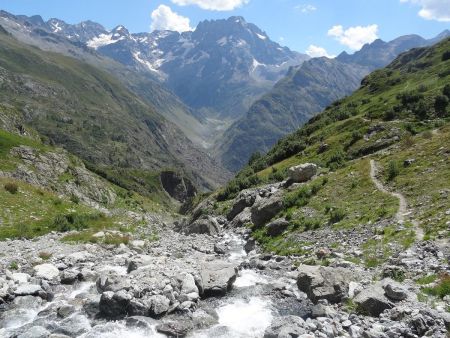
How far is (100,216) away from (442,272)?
3537cm

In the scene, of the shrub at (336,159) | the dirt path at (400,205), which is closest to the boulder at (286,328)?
the dirt path at (400,205)

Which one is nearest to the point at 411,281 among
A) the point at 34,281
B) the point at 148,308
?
the point at 148,308

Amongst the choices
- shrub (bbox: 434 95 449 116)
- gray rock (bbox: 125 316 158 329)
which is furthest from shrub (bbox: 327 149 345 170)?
gray rock (bbox: 125 316 158 329)

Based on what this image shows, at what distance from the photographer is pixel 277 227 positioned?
143ft

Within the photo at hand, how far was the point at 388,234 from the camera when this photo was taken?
32000mm

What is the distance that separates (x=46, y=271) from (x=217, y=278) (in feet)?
37.8

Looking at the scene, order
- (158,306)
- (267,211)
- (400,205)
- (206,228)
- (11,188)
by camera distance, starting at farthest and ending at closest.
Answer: (206,228), (267,211), (11,188), (400,205), (158,306)

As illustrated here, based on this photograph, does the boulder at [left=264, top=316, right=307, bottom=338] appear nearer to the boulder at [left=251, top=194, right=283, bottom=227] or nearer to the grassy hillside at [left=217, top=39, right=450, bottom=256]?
the grassy hillside at [left=217, top=39, right=450, bottom=256]

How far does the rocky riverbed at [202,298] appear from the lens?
21.1 metres

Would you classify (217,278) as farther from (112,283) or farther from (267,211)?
(267,211)

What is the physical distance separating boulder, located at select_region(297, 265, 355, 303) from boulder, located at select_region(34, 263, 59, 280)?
642 inches

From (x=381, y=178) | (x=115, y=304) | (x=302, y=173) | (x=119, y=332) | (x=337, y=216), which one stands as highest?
(x=302, y=173)

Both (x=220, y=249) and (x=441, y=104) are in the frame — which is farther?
(x=441, y=104)

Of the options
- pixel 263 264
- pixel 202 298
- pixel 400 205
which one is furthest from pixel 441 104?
pixel 202 298
